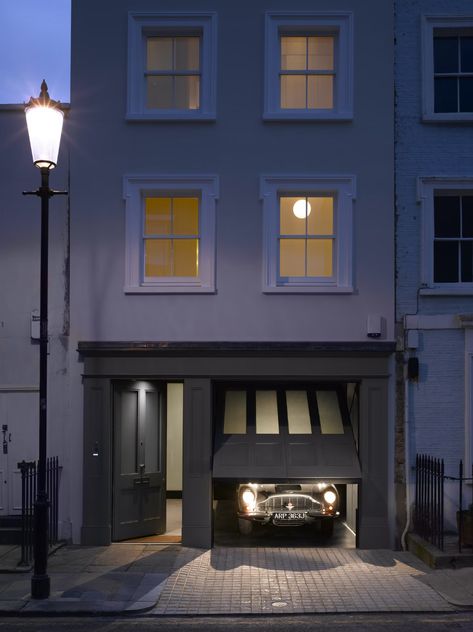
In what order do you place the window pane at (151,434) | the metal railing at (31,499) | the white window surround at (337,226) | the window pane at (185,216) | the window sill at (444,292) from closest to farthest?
1. the metal railing at (31,499)
2. the window sill at (444,292)
3. the white window surround at (337,226)
4. the window pane at (185,216)
5. the window pane at (151,434)

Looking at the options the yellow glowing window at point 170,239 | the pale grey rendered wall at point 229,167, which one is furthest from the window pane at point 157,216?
the pale grey rendered wall at point 229,167

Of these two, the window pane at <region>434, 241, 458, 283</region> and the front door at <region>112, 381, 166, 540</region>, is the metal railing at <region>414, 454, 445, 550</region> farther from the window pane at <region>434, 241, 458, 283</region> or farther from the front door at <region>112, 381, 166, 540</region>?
the front door at <region>112, 381, 166, 540</region>

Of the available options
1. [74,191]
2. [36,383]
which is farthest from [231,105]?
[36,383]

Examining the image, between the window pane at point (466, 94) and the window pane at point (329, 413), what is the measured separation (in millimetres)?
5279

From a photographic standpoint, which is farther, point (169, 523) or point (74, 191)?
point (169, 523)

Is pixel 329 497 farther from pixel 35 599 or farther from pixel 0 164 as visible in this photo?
pixel 0 164

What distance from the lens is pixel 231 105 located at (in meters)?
12.3

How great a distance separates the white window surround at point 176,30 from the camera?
40.3ft

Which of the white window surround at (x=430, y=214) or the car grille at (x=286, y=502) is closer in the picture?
the car grille at (x=286, y=502)

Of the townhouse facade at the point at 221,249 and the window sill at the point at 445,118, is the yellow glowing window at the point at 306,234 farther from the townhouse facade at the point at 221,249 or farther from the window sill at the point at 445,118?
the window sill at the point at 445,118

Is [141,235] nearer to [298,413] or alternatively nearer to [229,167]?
[229,167]

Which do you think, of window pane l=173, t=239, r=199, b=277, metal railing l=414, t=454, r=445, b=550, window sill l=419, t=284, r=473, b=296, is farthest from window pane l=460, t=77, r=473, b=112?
metal railing l=414, t=454, r=445, b=550

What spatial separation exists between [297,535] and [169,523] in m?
2.58

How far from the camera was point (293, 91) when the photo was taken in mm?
12578
